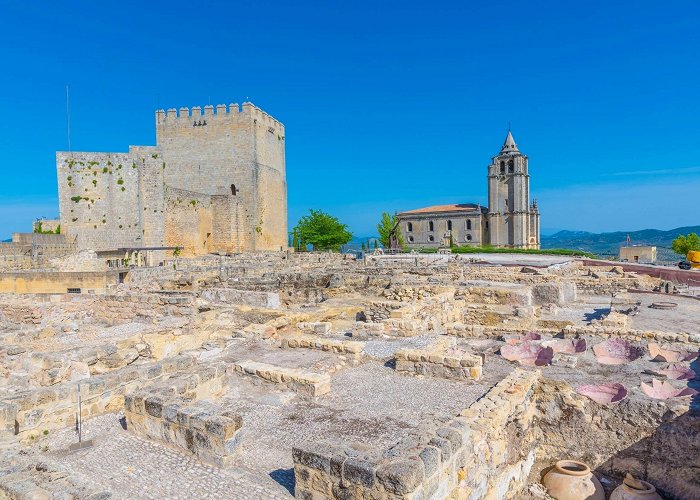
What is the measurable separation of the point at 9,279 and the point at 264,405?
1260 cm

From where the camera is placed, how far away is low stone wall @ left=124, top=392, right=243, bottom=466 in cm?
397

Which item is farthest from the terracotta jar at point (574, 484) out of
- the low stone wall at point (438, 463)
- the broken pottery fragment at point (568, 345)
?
the broken pottery fragment at point (568, 345)

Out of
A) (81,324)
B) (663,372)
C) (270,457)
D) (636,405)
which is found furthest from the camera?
(81,324)

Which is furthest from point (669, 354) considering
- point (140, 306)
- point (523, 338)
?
point (140, 306)

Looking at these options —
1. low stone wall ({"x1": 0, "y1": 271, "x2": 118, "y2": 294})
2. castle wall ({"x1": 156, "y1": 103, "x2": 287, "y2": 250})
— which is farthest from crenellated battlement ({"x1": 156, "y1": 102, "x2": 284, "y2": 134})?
low stone wall ({"x1": 0, "y1": 271, "x2": 118, "y2": 294})

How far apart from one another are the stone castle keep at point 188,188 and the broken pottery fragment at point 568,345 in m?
23.4

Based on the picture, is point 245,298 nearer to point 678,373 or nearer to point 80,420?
point 80,420

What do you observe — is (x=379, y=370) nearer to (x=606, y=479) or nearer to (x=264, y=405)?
(x=264, y=405)

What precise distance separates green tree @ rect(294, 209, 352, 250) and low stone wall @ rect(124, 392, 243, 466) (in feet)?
135

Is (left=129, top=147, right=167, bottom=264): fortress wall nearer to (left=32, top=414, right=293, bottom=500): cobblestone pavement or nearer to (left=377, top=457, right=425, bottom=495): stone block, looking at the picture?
(left=32, top=414, right=293, bottom=500): cobblestone pavement

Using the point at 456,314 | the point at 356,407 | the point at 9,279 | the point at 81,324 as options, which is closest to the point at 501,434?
the point at 356,407

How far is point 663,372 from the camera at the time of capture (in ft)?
21.8

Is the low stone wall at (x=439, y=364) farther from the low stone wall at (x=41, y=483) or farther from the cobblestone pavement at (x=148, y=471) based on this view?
the low stone wall at (x=41, y=483)

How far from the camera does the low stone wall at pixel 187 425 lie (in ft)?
13.0
